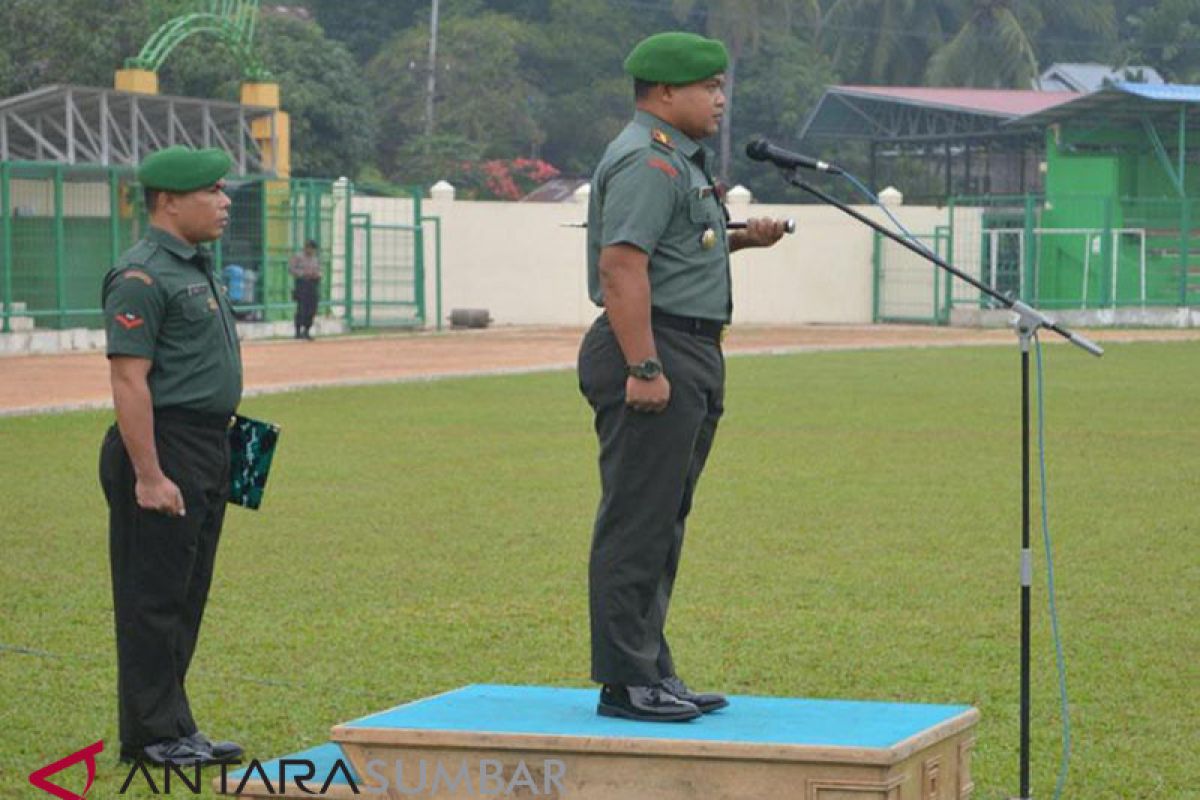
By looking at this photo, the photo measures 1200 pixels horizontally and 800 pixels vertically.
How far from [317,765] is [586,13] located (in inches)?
2370

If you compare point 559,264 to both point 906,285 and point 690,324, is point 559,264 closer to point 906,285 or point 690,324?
point 906,285

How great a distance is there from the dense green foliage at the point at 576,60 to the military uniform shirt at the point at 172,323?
1859 inches

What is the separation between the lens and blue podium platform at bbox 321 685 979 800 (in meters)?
5.54

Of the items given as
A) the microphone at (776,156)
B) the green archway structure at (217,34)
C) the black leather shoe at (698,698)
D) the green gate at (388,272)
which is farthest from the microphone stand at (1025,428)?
the green archway structure at (217,34)

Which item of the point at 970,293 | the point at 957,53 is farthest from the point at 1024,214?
the point at 957,53

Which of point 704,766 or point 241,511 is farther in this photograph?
point 241,511

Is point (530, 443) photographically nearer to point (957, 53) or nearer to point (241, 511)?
point (241, 511)

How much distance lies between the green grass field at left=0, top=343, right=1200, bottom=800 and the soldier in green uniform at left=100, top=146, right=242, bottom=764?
10.2 inches

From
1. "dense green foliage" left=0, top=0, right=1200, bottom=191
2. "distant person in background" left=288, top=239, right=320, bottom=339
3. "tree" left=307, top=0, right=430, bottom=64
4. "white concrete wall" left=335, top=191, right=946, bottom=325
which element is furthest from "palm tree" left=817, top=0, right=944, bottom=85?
"distant person in background" left=288, top=239, right=320, bottom=339

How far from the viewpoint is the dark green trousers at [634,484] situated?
6277 mm

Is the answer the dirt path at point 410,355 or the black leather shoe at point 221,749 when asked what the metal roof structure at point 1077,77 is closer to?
the dirt path at point 410,355

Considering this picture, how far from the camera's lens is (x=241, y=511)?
548 inches

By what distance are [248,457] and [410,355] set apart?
2437cm

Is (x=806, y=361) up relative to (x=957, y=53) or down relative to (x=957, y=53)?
down
